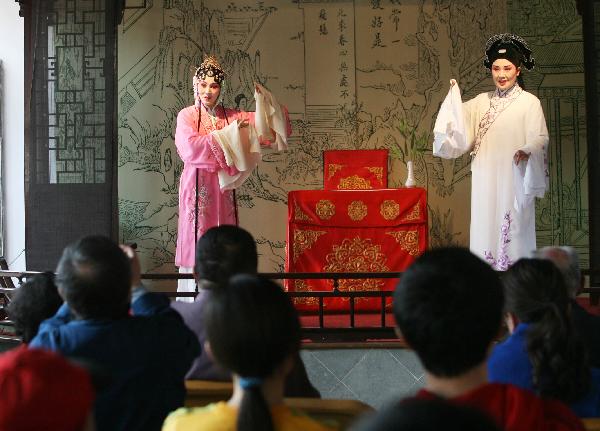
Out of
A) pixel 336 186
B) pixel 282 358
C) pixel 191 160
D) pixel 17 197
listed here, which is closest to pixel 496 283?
pixel 282 358

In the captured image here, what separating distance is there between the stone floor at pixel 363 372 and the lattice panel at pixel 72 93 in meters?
3.08

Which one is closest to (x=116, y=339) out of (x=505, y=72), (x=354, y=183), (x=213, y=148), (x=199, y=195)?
(x=213, y=148)

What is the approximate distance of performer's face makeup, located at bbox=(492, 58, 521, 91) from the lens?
6.09m

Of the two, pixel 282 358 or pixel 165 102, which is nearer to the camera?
pixel 282 358

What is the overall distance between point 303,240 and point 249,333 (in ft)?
15.7

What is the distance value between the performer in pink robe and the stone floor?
5.00ft

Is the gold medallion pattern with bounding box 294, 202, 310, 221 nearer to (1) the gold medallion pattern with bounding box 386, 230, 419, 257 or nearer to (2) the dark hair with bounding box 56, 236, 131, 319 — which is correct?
(1) the gold medallion pattern with bounding box 386, 230, 419, 257

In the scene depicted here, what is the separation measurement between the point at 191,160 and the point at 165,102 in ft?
7.10

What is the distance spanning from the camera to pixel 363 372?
502 centimetres

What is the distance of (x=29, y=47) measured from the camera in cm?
752

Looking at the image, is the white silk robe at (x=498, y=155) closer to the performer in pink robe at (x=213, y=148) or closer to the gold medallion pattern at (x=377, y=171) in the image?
the performer in pink robe at (x=213, y=148)

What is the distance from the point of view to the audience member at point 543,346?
7.07 ft

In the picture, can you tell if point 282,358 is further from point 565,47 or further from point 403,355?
point 565,47

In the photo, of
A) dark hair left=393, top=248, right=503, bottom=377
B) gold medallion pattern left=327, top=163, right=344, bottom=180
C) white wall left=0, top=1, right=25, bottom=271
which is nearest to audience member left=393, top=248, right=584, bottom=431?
dark hair left=393, top=248, right=503, bottom=377
